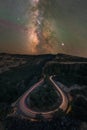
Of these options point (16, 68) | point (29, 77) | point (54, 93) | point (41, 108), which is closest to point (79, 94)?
point (54, 93)

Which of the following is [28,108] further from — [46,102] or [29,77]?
[29,77]

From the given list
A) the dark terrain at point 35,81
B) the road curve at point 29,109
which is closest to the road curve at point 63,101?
the road curve at point 29,109

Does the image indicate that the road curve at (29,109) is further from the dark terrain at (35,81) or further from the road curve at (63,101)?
the dark terrain at (35,81)

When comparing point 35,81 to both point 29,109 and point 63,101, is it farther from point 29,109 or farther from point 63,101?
point 29,109

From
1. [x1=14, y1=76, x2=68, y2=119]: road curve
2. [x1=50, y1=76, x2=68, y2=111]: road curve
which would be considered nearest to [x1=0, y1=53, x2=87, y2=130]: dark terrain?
[x1=50, y1=76, x2=68, y2=111]: road curve

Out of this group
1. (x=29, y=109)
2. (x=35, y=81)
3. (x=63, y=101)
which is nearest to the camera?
(x=29, y=109)

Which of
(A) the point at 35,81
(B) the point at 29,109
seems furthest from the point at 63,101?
(A) the point at 35,81

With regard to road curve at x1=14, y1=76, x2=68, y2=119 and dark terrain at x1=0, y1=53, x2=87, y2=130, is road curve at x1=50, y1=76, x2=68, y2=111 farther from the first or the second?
dark terrain at x1=0, y1=53, x2=87, y2=130

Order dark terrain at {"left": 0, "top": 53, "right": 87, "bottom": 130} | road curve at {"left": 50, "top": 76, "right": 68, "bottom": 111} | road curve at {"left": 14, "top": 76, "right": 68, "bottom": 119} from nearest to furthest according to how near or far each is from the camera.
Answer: dark terrain at {"left": 0, "top": 53, "right": 87, "bottom": 130}, road curve at {"left": 14, "top": 76, "right": 68, "bottom": 119}, road curve at {"left": 50, "top": 76, "right": 68, "bottom": 111}

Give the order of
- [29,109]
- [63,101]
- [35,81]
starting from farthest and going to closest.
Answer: [35,81]
[63,101]
[29,109]

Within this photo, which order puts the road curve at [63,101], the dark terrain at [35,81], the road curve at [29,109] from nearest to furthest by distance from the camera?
the dark terrain at [35,81] → the road curve at [29,109] → the road curve at [63,101]

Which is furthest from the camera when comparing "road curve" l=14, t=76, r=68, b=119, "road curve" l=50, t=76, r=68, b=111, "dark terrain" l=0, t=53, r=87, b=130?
"road curve" l=50, t=76, r=68, b=111

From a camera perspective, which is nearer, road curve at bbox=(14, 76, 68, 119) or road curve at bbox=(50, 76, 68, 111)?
road curve at bbox=(14, 76, 68, 119)
